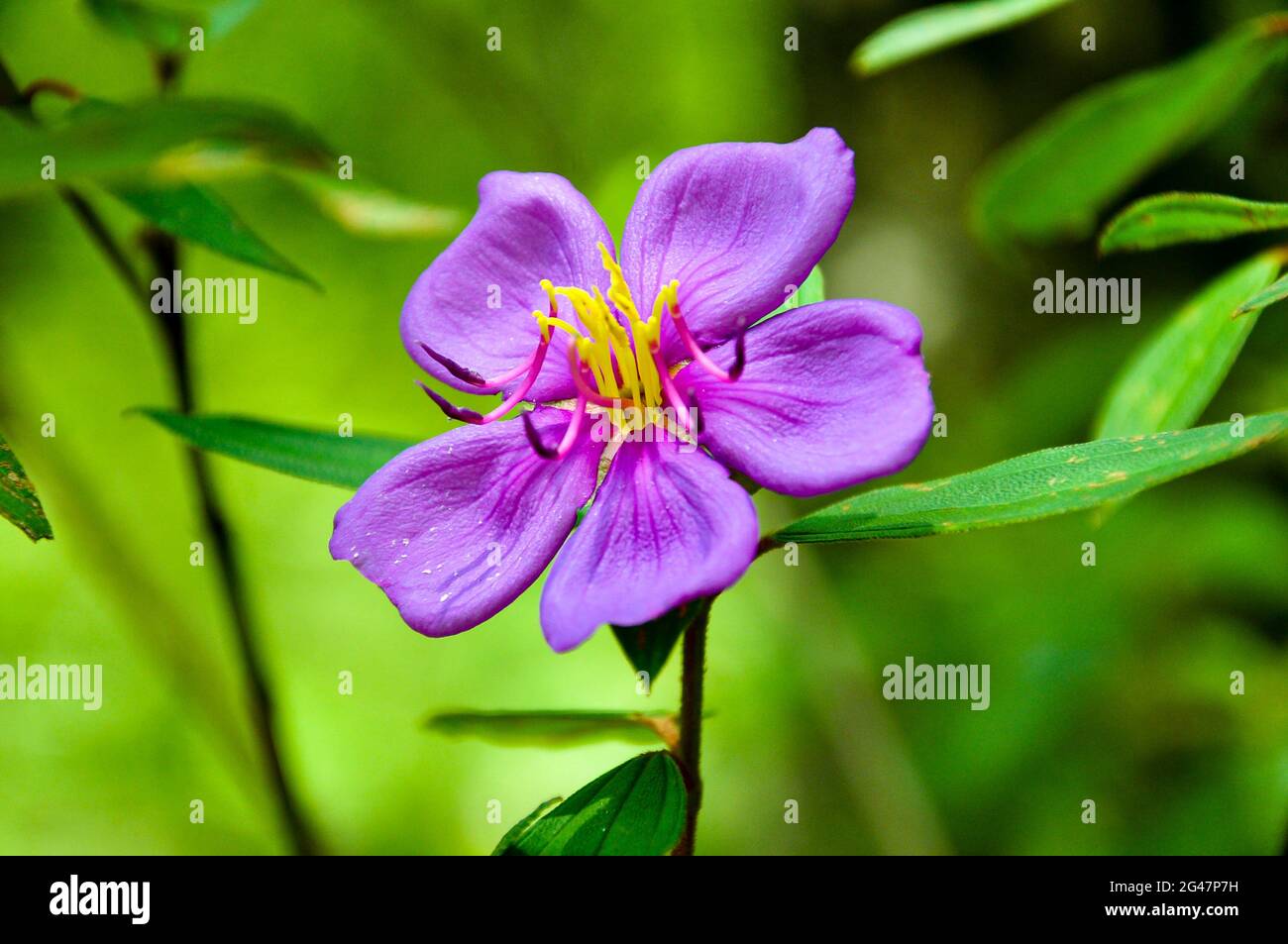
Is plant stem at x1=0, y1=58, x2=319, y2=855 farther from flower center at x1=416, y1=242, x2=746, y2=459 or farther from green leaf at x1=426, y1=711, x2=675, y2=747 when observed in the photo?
flower center at x1=416, y1=242, x2=746, y2=459

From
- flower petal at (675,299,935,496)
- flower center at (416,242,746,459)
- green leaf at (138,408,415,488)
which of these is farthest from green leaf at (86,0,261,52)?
flower petal at (675,299,935,496)

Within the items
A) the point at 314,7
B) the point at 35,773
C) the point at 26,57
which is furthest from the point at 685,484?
the point at 314,7

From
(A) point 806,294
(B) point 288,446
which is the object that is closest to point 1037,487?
(A) point 806,294

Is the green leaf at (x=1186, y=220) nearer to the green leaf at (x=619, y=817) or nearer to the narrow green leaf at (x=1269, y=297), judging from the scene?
the narrow green leaf at (x=1269, y=297)

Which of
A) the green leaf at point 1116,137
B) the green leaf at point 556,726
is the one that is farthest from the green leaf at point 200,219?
the green leaf at point 1116,137

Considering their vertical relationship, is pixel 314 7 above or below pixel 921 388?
above
